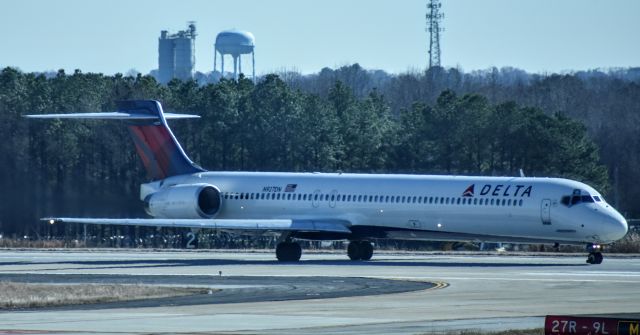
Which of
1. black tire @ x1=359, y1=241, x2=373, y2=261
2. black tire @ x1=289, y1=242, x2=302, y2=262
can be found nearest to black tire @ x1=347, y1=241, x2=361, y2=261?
black tire @ x1=359, y1=241, x2=373, y2=261

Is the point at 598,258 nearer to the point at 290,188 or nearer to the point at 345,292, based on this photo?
the point at 290,188

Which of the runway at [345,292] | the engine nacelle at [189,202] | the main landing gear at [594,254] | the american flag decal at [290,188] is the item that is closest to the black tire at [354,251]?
the runway at [345,292]

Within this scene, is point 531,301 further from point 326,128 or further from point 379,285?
point 326,128

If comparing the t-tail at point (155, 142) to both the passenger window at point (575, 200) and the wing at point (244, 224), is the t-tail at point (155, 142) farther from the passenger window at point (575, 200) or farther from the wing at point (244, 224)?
the passenger window at point (575, 200)

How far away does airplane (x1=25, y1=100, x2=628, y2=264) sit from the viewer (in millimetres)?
48406

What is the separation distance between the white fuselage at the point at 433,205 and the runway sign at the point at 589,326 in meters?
27.9

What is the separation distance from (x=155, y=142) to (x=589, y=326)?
129 ft

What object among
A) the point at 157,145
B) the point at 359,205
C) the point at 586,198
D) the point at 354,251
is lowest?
the point at 354,251

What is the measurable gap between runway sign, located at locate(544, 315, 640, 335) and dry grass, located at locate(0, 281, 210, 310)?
47.4ft

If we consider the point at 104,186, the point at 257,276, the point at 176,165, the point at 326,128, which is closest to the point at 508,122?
the point at 326,128

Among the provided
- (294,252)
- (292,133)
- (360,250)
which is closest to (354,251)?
(360,250)

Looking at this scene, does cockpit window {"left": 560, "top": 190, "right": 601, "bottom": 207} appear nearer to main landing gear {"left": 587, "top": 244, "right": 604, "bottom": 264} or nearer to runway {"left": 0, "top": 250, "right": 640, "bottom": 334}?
main landing gear {"left": 587, "top": 244, "right": 604, "bottom": 264}

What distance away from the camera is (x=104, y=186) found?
70125 mm

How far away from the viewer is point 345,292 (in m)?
34.9
